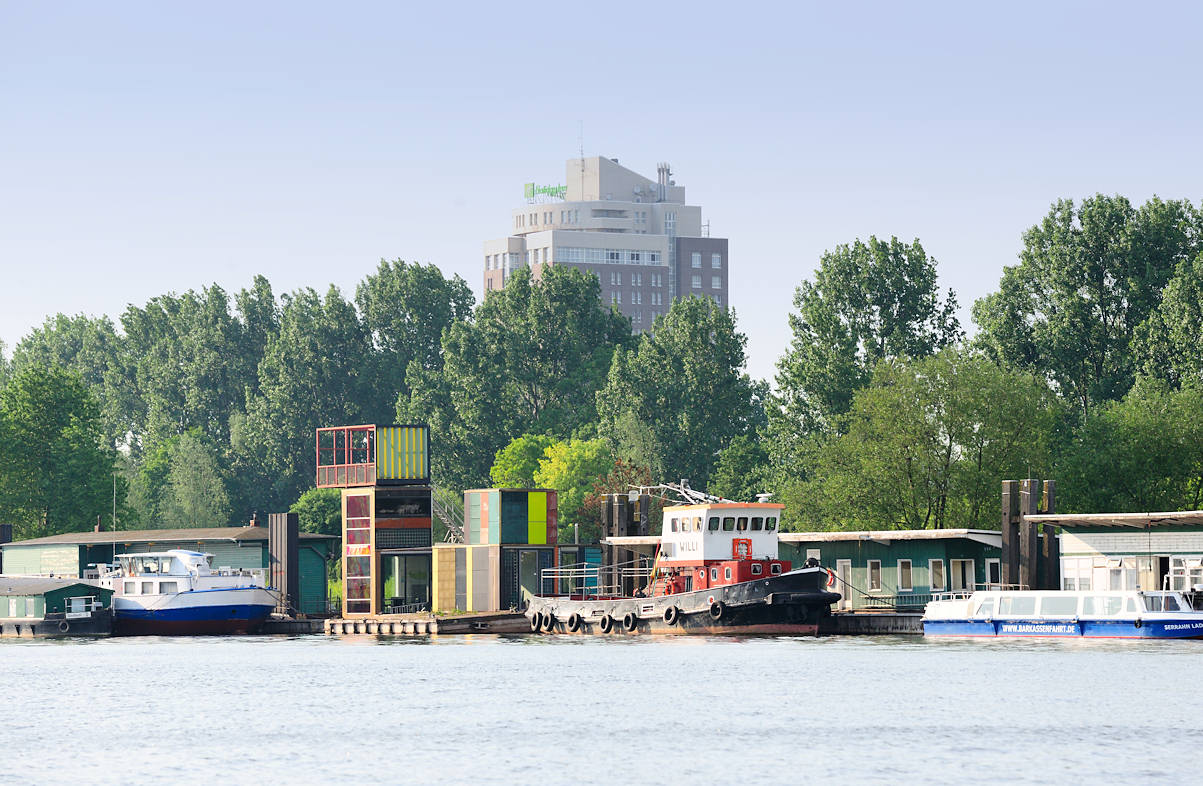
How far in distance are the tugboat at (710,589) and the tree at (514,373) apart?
2325 inches

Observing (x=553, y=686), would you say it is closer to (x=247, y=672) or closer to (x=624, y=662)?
(x=624, y=662)

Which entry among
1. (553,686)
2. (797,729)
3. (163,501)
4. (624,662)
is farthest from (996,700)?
(163,501)

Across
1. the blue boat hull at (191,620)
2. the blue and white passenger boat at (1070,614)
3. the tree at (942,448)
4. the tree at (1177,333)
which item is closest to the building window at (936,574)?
the blue and white passenger boat at (1070,614)

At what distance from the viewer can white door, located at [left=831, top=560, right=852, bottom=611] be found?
92625 mm

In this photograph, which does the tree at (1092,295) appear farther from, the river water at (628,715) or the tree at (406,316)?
the tree at (406,316)

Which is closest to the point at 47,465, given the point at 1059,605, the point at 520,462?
the point at 520,462

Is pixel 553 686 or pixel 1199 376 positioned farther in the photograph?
pixel 1199 376

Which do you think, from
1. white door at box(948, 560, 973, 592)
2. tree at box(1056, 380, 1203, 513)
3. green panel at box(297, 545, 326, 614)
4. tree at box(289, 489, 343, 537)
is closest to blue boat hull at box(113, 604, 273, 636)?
green panel at box(297, 545, 326, 614)

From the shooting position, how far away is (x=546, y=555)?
101m

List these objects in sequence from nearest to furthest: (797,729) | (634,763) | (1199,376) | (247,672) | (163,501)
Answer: (634,763) → (797,729) → (247,672) → (1199,376) → (163,501)

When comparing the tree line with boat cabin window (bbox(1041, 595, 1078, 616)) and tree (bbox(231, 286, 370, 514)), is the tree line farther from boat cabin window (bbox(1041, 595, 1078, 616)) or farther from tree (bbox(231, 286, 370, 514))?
boat cabin window (bbox(1041, 595, 1078, 616))

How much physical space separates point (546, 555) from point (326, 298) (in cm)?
7926

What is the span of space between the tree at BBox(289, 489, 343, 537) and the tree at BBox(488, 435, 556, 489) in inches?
558

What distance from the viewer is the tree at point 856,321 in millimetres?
121812
